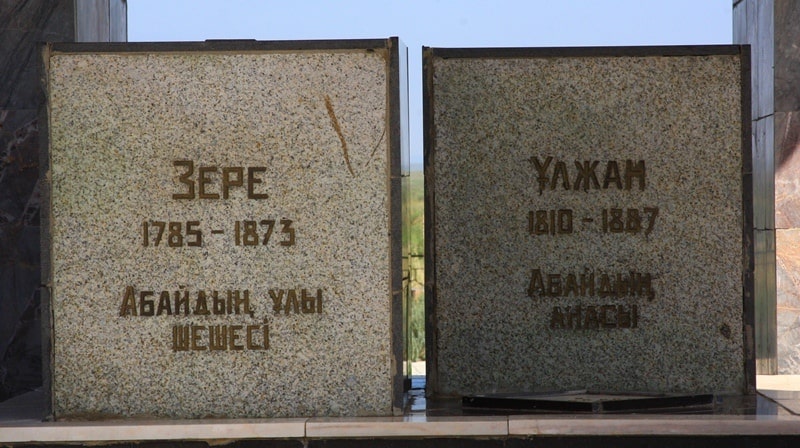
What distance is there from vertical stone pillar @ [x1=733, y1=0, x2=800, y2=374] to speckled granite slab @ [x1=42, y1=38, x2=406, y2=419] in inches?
178

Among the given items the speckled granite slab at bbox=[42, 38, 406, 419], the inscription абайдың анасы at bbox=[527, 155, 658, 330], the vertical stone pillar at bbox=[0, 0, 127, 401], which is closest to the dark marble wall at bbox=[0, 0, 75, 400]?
the vertical stone pillar at bbox=[0, 0, 127, 401]

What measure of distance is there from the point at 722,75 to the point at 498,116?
1.37m

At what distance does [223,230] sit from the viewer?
234 inches

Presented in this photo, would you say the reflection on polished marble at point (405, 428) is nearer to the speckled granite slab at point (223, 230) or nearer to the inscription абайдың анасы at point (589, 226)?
the speckled granite slab at point (223, 230)

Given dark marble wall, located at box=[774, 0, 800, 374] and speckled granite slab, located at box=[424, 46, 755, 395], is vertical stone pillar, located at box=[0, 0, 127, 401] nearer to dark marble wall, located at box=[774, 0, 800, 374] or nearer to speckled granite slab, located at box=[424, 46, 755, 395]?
speckled granite slab, located at box=[424, 46, 755, 395]

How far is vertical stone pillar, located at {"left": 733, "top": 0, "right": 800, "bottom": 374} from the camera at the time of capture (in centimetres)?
915

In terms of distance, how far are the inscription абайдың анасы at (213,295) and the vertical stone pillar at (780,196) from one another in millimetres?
4871

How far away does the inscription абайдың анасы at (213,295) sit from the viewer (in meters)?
5.92

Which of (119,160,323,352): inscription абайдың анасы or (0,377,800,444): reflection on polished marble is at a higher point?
(119,160,323,352): inscription абайдың анасы

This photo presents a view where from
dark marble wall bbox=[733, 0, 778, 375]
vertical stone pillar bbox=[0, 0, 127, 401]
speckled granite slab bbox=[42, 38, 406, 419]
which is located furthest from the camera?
dark marble wall bbox=[733, 0, 778, 375]

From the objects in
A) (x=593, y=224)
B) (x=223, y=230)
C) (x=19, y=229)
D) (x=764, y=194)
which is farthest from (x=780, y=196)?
(x=19, y=229)

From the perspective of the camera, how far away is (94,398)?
19.4 feet

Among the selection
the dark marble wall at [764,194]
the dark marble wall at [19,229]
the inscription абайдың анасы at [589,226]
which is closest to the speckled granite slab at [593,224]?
the inscription абайдың анасы at [589,226]

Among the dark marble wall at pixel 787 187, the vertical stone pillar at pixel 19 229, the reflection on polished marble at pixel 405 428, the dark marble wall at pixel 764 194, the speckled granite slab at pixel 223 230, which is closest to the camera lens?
the reflection on polished marble at pixel 405 428
